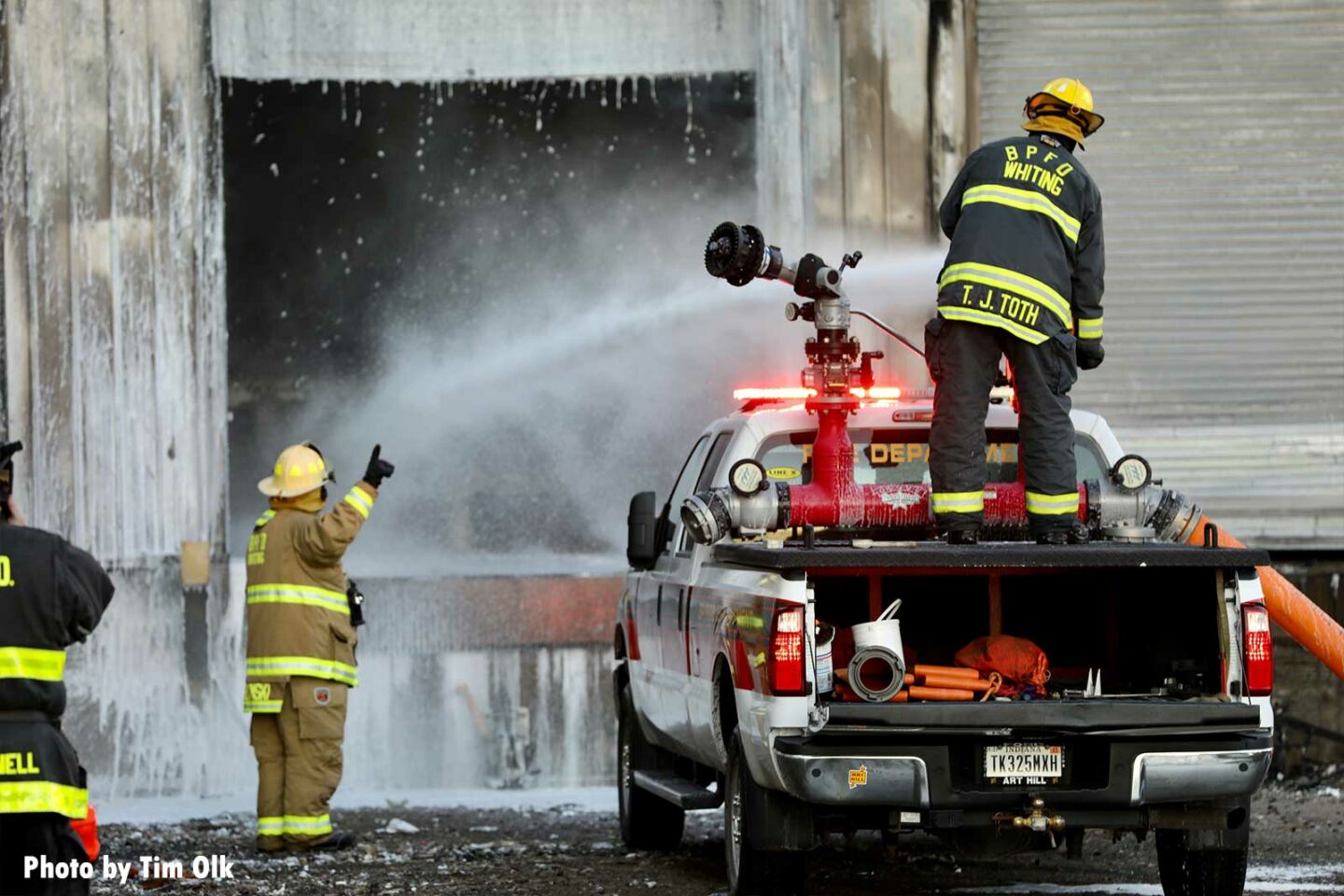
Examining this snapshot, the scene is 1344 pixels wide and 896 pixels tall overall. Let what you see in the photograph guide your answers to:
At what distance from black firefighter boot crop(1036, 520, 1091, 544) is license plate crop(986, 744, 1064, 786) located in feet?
3.42

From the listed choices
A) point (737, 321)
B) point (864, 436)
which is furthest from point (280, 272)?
point (864, 436)

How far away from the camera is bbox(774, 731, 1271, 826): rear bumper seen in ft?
22.2

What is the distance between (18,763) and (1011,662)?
3.29 metres

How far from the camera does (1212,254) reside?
13258 mm

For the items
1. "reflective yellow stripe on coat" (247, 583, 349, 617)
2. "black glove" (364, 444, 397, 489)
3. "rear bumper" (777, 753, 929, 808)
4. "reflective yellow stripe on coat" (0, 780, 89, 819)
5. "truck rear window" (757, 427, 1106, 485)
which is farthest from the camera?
"reflective yellow stripe on coat" (247, 583, 349, 617)

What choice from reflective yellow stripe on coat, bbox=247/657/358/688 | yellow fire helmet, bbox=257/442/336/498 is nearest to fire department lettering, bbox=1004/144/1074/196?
yellow fire helmet, bbox=257/442/336/498

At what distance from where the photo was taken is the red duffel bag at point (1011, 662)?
A: 291 inches

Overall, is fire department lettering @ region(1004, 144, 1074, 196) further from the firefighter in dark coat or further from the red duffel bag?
the firefighter in dark coat

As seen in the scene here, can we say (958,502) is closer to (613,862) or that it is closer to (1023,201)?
(1023,201)

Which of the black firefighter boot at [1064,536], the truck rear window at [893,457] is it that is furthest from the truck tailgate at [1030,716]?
the truck rear window at [893,457]

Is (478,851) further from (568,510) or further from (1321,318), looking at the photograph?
(1321,318)

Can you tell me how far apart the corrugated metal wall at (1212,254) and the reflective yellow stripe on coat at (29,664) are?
842 centimetres

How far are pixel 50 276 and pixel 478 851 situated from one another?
17.1ft

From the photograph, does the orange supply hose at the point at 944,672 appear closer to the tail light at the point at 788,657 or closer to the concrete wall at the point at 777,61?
the tail light at the point at 788,657
